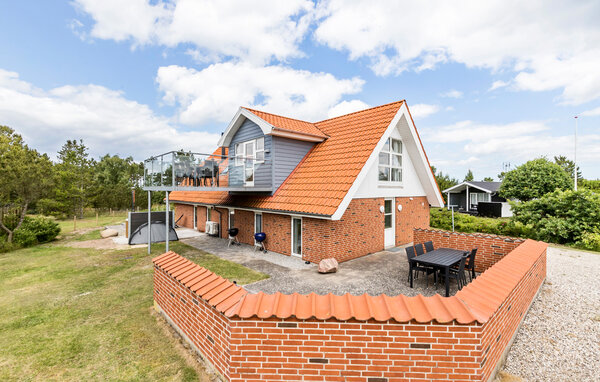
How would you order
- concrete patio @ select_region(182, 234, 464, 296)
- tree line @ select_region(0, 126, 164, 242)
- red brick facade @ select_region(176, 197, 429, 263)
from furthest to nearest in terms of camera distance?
tree line @ select_region(0, 126, 164, 242) < red brick facade @ select_region(176, 197, 429, 263) < concrete patio @ select_region(182, 234, 464, 296)

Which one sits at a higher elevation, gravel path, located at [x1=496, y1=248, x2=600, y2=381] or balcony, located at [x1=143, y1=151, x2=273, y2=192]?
balcony, located at [x1=143, y1=151, x2=273, y2=192]

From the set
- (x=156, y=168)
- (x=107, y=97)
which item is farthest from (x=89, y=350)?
(x=107, y=97)

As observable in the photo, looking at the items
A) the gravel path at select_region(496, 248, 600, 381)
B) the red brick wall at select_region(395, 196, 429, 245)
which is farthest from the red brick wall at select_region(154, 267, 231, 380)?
the red brick wall at select_region(395, 196, 429, 245)

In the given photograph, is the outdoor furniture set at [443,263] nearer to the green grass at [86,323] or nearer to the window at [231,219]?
the green grass at [86,323]

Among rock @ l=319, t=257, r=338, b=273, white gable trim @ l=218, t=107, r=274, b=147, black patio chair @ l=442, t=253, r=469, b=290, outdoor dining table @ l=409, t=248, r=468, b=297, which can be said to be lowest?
rock @ l=319, t=257, r=338, b=273

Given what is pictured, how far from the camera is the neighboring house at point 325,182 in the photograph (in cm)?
962

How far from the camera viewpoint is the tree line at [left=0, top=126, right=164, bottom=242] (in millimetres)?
14266

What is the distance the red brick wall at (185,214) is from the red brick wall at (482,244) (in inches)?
631

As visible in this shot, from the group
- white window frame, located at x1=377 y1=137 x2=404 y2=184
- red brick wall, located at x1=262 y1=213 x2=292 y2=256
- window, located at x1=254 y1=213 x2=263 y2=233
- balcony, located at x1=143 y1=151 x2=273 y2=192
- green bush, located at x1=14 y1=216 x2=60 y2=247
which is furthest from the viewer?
green bush, located at x1=14 y1=216 x2=60 y2=247

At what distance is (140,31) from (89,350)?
11.9m

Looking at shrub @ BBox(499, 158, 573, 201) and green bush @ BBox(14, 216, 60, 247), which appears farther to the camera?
shrub @ BBox(499, 158, 573, 201)

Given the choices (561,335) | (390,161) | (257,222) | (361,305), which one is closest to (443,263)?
(561,335)

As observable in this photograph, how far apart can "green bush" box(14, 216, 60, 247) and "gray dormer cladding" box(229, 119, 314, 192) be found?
12.9 metres

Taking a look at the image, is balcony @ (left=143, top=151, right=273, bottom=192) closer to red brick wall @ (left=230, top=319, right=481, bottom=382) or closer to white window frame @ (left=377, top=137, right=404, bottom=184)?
white window frame @ (left=377, top=137, right=404, bottom=184)
